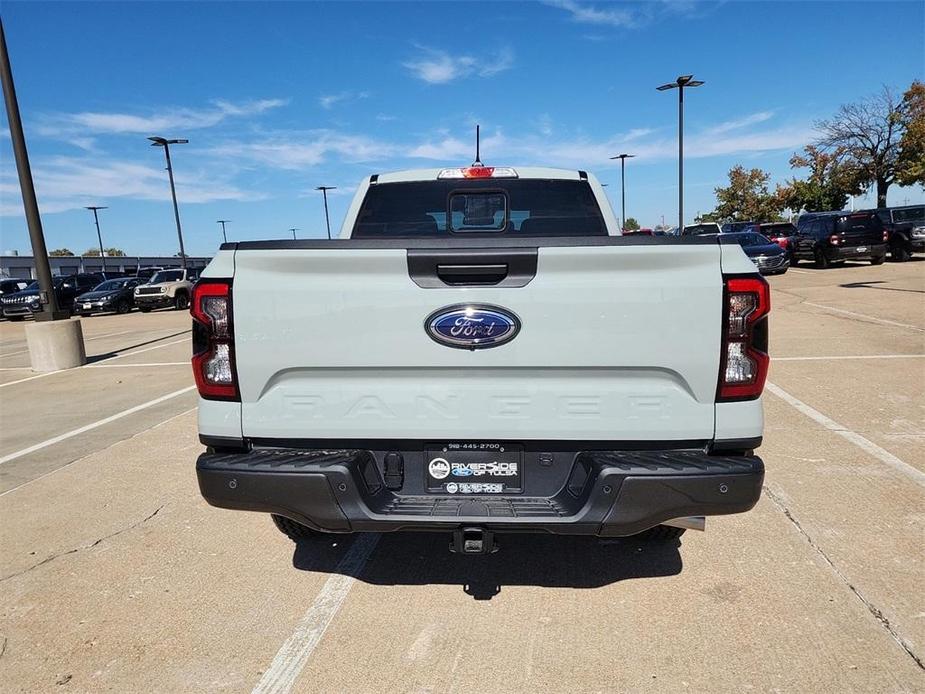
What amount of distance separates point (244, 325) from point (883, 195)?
4595 centimetres

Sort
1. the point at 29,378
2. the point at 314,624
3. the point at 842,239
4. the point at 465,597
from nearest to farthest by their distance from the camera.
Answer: the point at 314,624
the point at 465,597
the point at 29,378
the point at 842,239

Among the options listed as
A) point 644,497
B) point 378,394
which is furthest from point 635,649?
point 378,394

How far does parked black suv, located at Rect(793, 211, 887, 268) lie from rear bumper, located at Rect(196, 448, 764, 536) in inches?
937

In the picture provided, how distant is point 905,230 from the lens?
23.7m

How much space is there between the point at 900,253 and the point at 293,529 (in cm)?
2747

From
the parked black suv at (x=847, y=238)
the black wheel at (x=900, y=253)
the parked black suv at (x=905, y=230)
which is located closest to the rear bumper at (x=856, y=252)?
the parked black suv at (x=847, y=238)

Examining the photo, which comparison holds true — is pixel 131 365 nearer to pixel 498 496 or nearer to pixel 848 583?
pixel 498 496

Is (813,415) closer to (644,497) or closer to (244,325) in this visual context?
(644,497)

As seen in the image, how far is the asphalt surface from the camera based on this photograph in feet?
8.27

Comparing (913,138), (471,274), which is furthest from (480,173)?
(913,138)

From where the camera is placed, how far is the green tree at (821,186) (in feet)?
131

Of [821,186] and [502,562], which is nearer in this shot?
[502,562]

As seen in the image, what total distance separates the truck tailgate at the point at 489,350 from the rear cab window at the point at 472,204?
1743mm

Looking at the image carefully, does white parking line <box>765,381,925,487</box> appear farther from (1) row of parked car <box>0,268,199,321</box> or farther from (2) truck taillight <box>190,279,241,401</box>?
(1) row of parked car <box>0,268,199,321</box>
